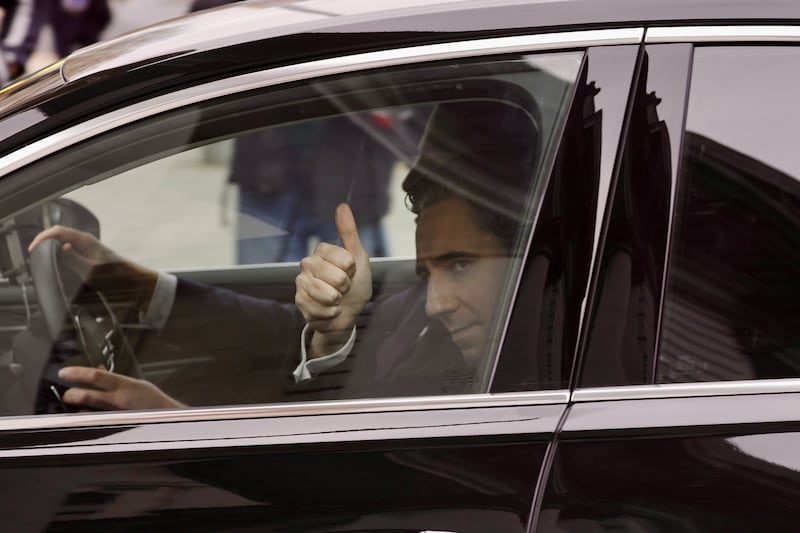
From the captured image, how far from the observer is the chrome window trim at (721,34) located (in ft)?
4.75

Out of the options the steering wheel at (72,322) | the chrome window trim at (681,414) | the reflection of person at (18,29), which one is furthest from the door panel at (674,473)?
the reflection of person at (18,29)

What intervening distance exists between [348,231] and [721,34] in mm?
675

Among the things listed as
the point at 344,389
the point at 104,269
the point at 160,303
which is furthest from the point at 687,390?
the point at 104,269

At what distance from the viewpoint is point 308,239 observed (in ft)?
6.01

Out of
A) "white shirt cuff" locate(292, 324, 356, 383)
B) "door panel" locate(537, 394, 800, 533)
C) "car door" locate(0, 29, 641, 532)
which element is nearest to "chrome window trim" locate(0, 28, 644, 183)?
"car door" locate(0, 29, 641, 532)

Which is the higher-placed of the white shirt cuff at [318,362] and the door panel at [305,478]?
the white shirt cuff at [318,362]

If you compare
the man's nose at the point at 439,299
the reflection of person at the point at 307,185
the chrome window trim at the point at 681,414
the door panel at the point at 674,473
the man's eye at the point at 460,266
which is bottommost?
the door panel at the point at 674,473

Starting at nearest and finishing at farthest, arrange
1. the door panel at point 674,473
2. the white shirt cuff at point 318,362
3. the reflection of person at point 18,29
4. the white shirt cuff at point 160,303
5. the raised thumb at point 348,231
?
the door panel at point 674,473 → the white shirt cuff at point 318,362 → the raised thumb at point 348,231 → the white shirt cuff at point 160,303 → the reflection of person at point 18,29

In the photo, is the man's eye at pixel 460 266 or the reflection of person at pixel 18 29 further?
the reflection of person at pixel 18 29

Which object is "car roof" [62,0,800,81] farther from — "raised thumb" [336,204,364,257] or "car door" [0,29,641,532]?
"raised thumb" [336,204,364,257]

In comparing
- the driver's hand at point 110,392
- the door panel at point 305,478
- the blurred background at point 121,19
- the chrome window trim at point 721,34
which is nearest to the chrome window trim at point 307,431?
the door panel at point 305,478

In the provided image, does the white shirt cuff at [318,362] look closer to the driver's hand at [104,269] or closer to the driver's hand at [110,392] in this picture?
the driver's hand at [110,392]

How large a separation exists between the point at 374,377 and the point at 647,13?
665 millimetres

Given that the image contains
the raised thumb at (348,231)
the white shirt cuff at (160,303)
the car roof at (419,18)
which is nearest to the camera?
the car roof at (419,18)
